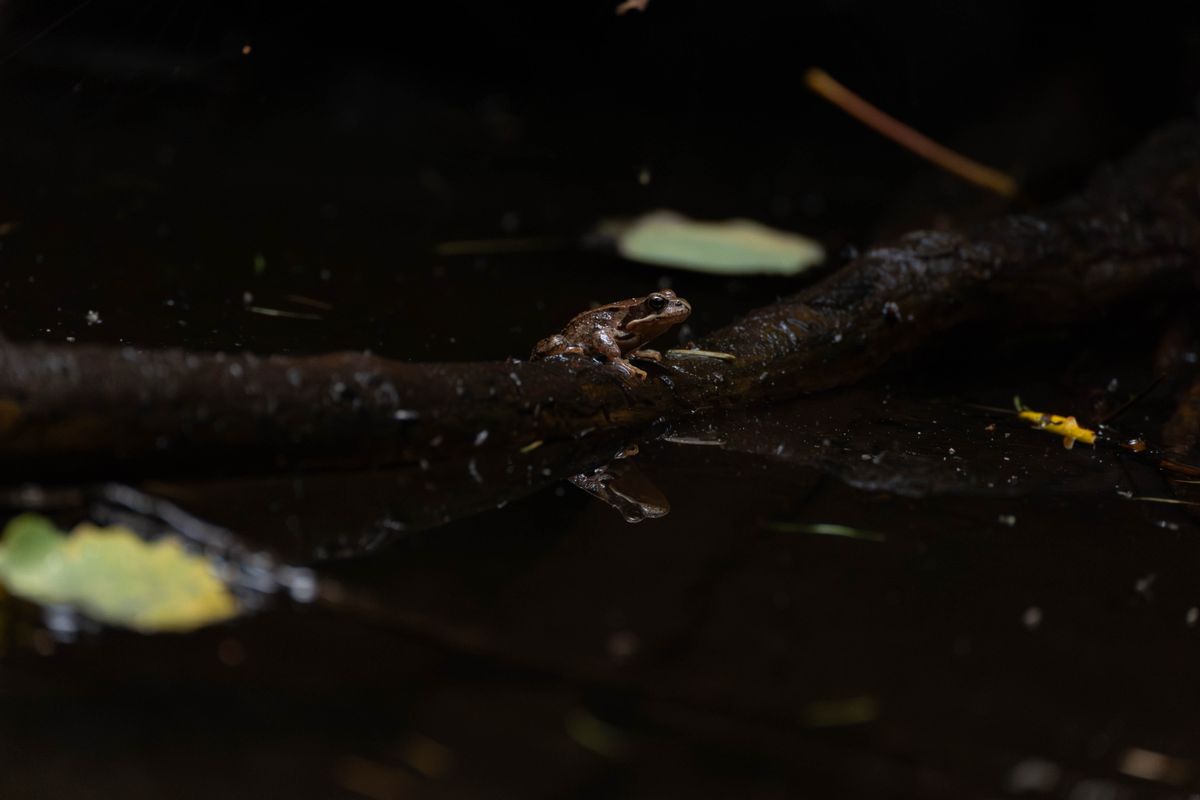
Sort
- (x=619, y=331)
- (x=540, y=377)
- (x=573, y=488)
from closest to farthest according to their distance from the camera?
(x=573, y=488) → (x=540, y=377) → (x=619, y=331)

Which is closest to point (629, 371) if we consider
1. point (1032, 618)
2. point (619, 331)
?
point (619, 331)

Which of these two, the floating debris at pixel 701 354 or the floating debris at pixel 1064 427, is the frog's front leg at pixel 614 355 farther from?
the floating debris at pixel 1064 427

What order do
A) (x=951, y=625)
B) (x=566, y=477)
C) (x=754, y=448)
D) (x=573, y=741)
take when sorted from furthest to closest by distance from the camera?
(x=754, y=448) → (x=566, y=477) → (x=951, y=625) → (x=573, y=741)

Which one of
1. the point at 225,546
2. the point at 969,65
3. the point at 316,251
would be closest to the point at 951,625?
the point at 225,546

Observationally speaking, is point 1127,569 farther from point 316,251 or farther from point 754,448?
point 316,251

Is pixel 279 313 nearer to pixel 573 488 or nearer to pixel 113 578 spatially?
pixel 573 488

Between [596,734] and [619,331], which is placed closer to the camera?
[596,734]

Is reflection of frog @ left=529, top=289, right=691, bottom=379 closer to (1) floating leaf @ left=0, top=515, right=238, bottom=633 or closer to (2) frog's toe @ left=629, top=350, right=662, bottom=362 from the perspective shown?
(2) frog's toe @ left=629, top=350, right=662, bottom=362

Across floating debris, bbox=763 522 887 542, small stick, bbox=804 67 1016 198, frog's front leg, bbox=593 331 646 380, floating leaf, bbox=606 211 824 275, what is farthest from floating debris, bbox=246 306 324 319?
small stick, bbox=804 67 1016 198
